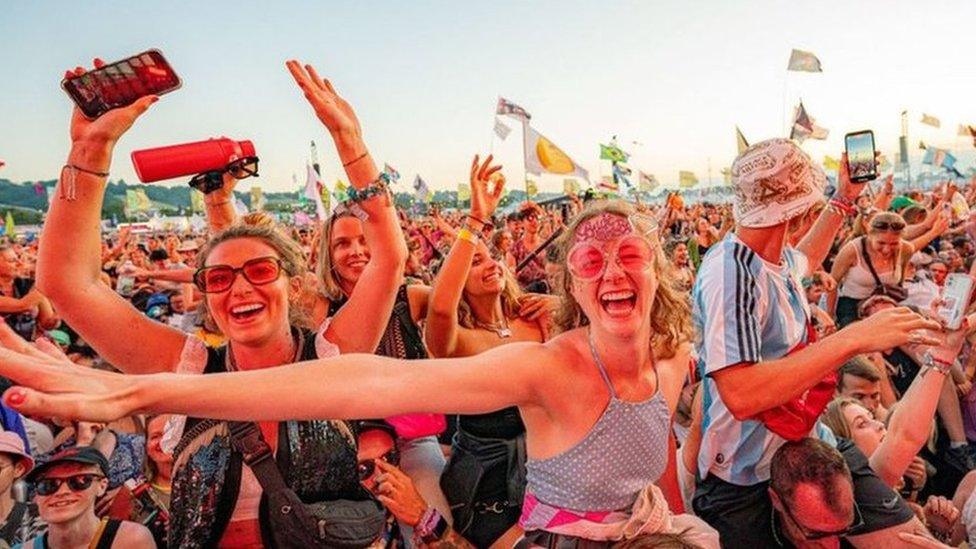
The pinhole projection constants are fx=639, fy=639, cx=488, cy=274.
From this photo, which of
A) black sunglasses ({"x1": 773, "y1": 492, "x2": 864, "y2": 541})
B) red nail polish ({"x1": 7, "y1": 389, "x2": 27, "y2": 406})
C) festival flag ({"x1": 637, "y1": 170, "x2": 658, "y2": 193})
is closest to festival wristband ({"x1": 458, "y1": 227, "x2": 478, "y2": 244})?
black sunglasses ({"x1": 773, "y1": 492, "x2": 864, "y2": 541})

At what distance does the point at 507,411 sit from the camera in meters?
2.91

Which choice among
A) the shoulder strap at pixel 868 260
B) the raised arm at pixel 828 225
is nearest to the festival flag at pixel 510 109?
the shoulder strap at pixel 868 260

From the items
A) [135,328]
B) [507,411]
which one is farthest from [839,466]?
[135,328]

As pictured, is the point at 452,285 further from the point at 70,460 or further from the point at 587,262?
the point at 70,460

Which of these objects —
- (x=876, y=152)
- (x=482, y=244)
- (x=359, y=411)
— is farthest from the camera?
(x=482, y=244)

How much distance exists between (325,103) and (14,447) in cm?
235

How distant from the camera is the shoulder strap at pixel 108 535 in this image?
241 centimetres

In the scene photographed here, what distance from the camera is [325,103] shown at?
7.03 ft

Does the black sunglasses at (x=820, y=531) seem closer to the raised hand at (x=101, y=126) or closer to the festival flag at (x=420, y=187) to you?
the raised hand at (x=101, y=126)

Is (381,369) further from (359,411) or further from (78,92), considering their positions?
(78,92)

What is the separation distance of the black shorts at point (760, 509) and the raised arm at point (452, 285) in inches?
51.8

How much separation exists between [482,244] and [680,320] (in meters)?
1.44

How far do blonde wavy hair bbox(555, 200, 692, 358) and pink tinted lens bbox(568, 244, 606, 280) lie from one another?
72 millimetres

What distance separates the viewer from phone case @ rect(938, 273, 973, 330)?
7.93 feet
